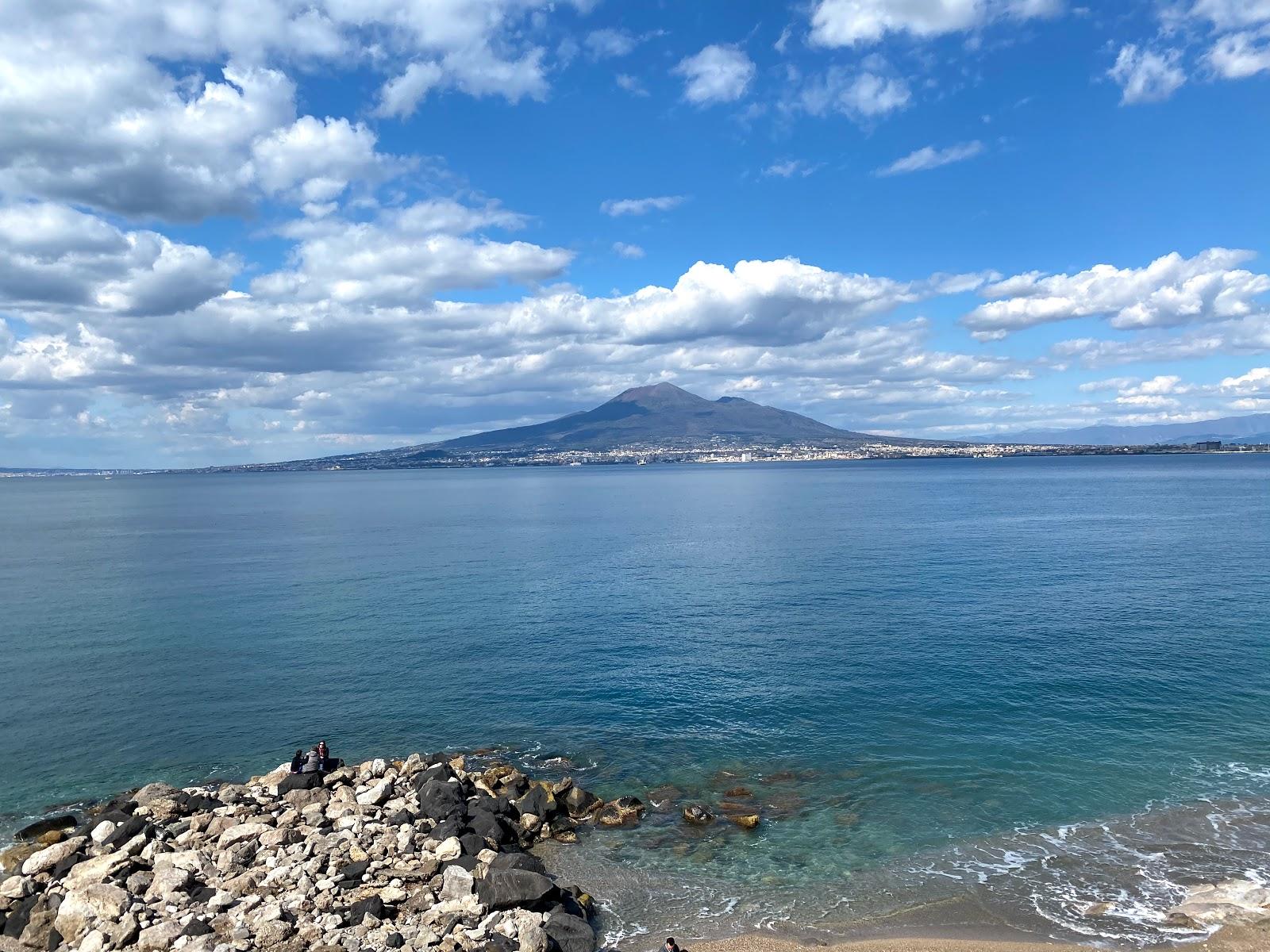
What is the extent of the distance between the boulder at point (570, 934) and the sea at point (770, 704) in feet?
4.71

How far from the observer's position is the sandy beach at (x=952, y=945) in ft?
82.7

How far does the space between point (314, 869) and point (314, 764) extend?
8980mm

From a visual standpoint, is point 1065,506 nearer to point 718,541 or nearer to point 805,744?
point 718,541

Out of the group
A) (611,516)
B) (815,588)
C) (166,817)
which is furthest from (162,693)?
(611,516)

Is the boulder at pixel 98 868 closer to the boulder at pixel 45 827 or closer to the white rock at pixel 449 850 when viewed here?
the boulder at pixel 45 827

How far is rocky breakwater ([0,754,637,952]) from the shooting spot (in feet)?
84.5

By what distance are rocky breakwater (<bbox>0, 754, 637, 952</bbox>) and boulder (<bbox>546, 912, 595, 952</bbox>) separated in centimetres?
4

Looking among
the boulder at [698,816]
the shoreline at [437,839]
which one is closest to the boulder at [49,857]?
the shoreline at [437,839]

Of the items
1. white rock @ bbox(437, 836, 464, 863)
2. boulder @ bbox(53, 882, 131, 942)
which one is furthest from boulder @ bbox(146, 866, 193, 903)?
white rock @ bbox(437, 836, 464, 863)

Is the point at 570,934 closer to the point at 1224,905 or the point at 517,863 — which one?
the point at 517,863

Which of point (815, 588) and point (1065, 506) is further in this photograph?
point (1065, 506)

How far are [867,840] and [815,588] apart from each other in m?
49.0

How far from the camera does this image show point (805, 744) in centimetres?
4238

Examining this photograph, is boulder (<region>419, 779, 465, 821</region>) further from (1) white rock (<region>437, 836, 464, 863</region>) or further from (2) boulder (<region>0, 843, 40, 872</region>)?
(2) boulder (<region>0, 843, 40, 872</region>)
